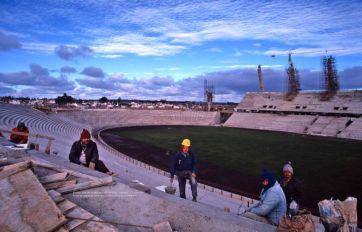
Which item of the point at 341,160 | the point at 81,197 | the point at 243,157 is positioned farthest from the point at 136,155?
the point at 81,197

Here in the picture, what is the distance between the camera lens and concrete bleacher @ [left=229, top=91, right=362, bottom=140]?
44.3 metres

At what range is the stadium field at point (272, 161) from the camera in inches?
673

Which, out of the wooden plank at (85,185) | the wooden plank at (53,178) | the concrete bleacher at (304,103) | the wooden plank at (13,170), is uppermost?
the concrete bleacher at (304,103)

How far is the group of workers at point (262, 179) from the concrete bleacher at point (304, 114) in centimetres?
3760

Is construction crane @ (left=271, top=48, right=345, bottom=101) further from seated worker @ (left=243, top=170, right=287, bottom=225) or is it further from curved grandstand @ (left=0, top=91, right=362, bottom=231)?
seated worker @ (left=243, top=170, right=287, bottom=225)

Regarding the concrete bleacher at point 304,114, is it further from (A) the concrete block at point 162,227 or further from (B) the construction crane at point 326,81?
(A) the concrete block at point 162,227

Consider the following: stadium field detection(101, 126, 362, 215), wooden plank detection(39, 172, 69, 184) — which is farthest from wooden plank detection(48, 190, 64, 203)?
stadium field detection(101, 126, 362, 215)

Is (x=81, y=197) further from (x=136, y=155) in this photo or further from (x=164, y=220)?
(x=136, y=155)

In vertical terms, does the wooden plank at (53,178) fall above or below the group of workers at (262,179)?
above

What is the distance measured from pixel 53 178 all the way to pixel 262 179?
10.9ft

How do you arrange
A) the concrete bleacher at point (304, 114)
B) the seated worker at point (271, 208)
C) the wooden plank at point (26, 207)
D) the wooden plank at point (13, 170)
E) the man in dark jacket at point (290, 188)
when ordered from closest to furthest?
the wooden plank at point (26, 207)
the wooden plank at point (13, 170)
the seated worker at point (271, 208)
the man in dark jacket at point (290, 188)
the concrete bleacher at point (304, 114)

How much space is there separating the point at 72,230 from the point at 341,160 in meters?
25.8

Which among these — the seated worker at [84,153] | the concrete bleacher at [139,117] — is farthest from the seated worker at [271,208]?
the concrete bleacher at [139,117]

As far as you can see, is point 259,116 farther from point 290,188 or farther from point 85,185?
point 85,185
